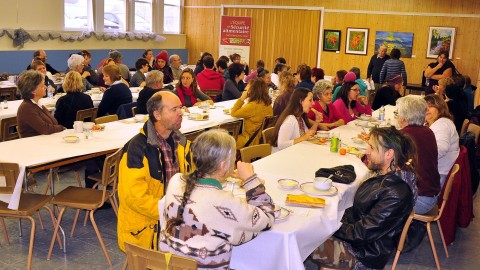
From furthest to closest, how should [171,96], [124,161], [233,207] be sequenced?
[171,96]
[124,161]
[233,207]

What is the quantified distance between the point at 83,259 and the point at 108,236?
487mm

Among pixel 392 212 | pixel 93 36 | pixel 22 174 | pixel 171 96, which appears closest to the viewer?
pixel 392 212

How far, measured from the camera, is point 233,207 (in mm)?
2453

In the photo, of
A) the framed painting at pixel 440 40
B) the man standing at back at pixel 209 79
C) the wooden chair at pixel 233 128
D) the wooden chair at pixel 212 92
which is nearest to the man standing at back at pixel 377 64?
the framed painting at pixel 440 40

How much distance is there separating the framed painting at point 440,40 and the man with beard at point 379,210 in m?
10.8

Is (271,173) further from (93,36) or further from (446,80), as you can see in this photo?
(93,36)

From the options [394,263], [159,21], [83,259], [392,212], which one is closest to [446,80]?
[394,263]

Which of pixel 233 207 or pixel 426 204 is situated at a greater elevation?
pixel 233 207

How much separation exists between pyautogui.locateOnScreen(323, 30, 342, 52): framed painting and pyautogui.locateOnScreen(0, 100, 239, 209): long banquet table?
9.37 meters

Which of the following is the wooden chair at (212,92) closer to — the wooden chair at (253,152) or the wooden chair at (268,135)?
the wooden chair at (268,135)

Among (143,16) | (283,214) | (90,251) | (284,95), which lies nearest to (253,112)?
(284,95)

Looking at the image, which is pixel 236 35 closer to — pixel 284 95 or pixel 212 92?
pixel 212 92

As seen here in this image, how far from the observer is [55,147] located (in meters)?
4.57

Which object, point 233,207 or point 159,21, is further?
point 159,21
